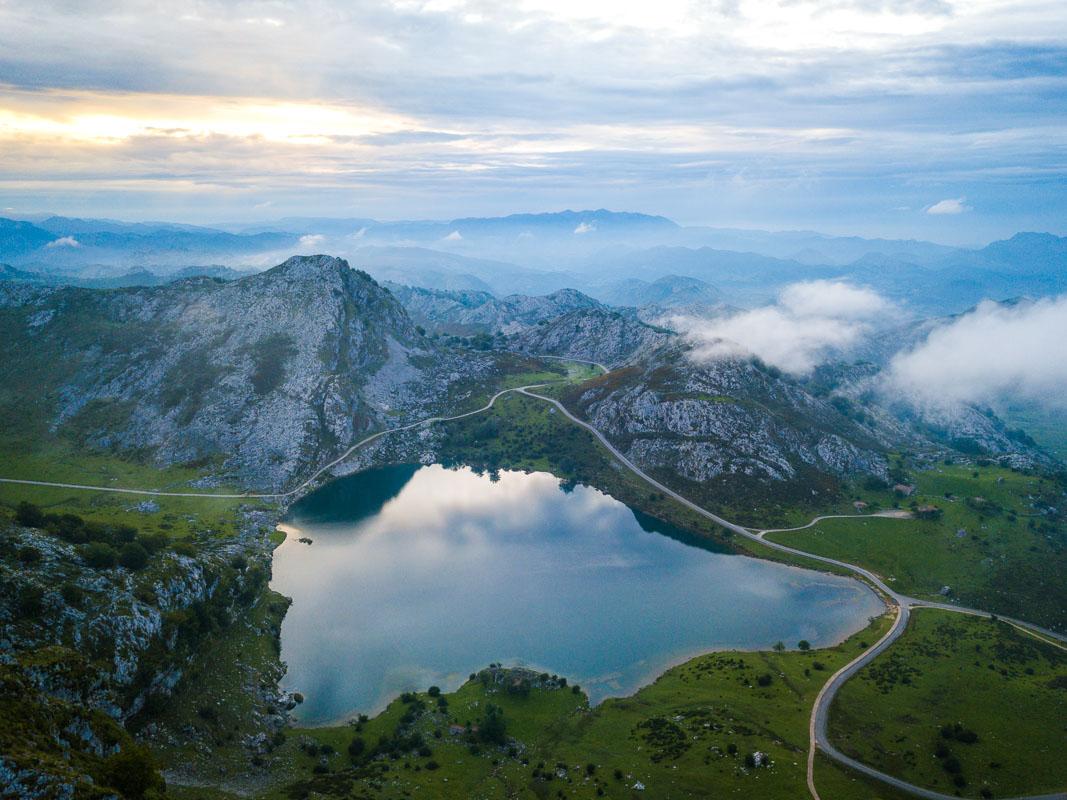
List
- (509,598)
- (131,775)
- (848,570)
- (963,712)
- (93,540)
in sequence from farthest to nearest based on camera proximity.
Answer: (848,570) < (509,598) < (93,540) < (963,712) < (131,775)

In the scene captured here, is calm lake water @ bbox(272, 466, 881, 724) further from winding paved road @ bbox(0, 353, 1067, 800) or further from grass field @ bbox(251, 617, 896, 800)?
grass field @ bbox(251, 617, 896, 800)

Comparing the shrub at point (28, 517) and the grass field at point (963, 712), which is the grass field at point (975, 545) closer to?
the grass field at point (963, 712)

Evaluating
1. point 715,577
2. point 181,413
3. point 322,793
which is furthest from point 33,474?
point 715,577

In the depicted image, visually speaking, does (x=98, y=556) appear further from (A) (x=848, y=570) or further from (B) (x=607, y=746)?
(A) (x=848, y=570)

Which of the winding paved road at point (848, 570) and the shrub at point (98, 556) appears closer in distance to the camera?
the winding paved road at point (848, 570)

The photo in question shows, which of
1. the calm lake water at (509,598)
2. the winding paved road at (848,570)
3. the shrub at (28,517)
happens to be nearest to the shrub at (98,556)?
the shrub at (28,517)

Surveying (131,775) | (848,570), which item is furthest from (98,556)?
(848,570)

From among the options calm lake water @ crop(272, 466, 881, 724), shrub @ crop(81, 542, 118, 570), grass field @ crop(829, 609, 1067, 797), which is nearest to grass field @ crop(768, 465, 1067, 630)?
calm lake water @ crop(272, 466, 881, 724)

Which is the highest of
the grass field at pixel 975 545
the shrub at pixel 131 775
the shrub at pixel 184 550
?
the shrub at pixel 131 775
